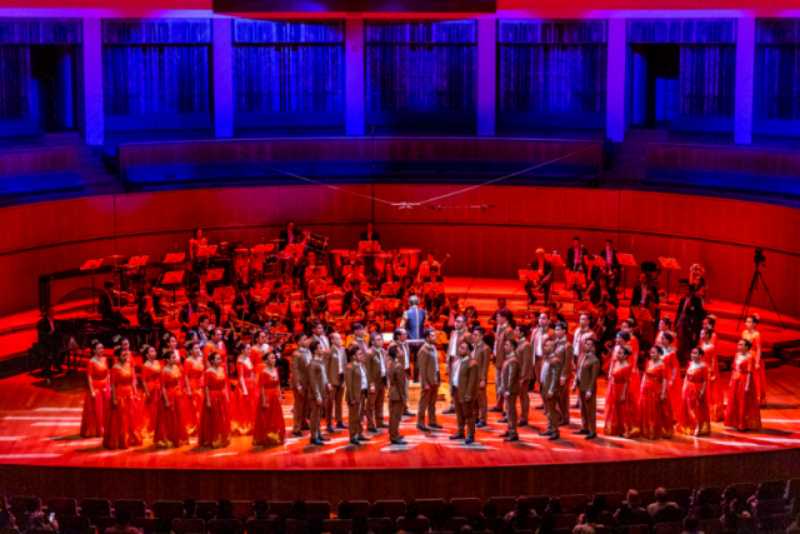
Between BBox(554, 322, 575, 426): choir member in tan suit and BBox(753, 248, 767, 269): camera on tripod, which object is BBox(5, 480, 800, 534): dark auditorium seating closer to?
BBox(554, 322, 575, 426): choir member in tan suit

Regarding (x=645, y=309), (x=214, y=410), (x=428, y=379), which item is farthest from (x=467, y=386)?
(x=645, y=309)

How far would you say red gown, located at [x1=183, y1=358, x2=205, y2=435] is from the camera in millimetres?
14164

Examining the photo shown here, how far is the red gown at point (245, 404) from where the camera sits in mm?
14430

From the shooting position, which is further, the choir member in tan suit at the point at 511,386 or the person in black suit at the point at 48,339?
the person in black suit at the point at 48,339

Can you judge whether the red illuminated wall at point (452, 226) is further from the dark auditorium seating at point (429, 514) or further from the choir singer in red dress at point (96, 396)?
the dark auditorium seating at point (429, 514)

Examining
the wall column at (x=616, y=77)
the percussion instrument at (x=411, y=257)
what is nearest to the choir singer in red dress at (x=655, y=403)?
the percussion instrument at (x=411, y=257)

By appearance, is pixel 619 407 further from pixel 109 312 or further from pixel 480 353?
pixel 109 312

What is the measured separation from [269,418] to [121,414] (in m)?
1.45

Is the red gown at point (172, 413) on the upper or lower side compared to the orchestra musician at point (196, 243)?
lower

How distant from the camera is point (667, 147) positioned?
2169 centimetres

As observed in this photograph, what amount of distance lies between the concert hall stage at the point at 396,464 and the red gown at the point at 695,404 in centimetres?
16

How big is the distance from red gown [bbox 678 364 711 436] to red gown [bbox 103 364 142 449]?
5496mm

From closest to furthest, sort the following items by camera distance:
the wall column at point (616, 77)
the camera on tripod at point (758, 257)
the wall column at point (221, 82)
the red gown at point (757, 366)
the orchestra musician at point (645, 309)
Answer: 1. the red gown at point (757, 366)
2. the orchestra musician at point (645, 309)
3. the camera on tripod at point (758, 257)
4. the wall column at point (616, 77)
5. the wall column at point (221, 82)

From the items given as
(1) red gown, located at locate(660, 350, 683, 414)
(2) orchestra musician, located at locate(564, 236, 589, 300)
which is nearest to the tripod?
(2) orchestra musician, located at locate(564, 236, 589, 300)
